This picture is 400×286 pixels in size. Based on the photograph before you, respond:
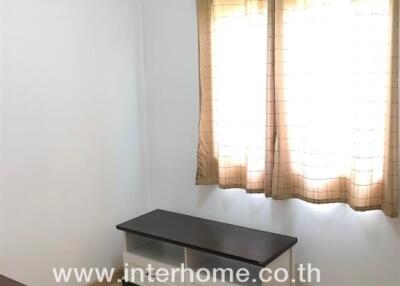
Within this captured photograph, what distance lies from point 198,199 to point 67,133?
1048 millimetres

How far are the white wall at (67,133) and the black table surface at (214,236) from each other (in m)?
0.34

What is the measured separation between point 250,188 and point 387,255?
0.87 metres

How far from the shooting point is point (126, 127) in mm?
3146

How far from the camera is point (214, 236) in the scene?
2568mm

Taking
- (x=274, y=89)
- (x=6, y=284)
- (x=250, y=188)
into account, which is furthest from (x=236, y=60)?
(x=6, y=284)

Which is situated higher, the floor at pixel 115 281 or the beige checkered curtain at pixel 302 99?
the beige checkered curtain at pixel 302 99

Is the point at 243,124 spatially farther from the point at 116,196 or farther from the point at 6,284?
the point at 6,284

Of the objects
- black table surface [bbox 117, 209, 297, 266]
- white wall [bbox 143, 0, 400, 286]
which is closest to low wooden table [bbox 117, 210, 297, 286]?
black table surface [bbox 117, 209, 297, 266]

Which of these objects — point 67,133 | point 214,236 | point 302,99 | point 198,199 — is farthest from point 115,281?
point 302,99

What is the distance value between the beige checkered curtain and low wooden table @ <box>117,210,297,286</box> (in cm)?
30

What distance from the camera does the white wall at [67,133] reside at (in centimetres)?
244

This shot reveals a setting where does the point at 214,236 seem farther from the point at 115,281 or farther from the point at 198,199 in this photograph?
the point at 115,281

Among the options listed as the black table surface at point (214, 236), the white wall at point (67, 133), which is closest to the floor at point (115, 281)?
the white wall at point (67, 133)

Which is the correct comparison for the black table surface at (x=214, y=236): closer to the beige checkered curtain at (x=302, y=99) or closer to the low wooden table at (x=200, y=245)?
the low wooden table at (x=200, y=245)
